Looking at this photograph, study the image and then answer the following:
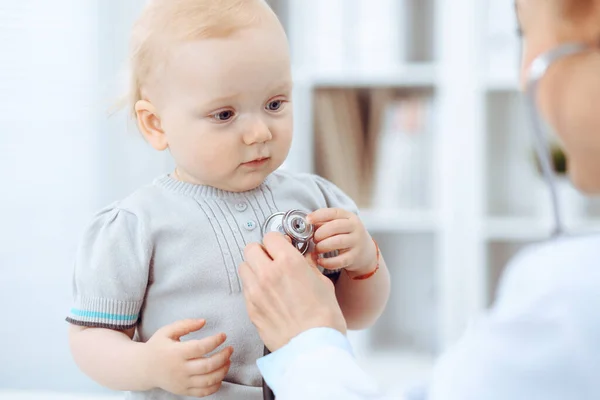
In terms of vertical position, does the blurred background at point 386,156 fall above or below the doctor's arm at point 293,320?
below

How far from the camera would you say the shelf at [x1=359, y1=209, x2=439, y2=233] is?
2564mm

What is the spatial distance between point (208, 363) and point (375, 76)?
6.11 feet

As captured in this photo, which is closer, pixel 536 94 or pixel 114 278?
pixel 536 94

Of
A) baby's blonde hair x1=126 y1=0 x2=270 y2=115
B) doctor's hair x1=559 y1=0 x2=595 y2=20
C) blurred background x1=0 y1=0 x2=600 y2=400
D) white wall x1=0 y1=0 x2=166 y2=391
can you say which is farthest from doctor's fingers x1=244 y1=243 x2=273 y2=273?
blurred background x1=0 y1=0 x2=600 y2=400

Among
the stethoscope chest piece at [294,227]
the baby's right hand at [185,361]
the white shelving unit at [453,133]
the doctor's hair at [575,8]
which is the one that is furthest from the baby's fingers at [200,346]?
the white shelving unit at [453,133]

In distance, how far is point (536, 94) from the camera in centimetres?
67

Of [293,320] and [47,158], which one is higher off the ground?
[293,320]

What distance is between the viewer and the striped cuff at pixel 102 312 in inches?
32.1

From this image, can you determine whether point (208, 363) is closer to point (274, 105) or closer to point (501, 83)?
point (274, 105)

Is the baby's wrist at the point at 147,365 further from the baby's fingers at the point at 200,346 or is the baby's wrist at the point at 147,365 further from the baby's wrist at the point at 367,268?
the baby's wrist at the point at 367,268

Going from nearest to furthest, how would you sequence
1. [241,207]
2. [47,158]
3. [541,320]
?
1. [541,320]
2. [241,207]
3. [47,158]

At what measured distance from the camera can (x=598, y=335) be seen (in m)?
0.61

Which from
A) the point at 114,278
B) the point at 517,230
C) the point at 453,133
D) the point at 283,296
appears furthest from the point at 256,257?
the point at 517,230

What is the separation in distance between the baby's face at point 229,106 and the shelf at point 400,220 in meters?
1.72
